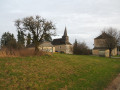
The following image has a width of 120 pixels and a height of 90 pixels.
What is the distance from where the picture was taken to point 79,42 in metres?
39.4

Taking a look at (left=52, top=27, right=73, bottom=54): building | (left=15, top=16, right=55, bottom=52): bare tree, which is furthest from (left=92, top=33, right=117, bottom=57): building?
(left=15, top=16, right=55, bottom=52): bare tree

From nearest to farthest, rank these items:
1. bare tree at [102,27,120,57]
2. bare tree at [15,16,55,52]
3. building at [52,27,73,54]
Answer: bare tree at [15,16,55,52]
bare tree at [102,27,120,57]
building at [52,27,73,54]

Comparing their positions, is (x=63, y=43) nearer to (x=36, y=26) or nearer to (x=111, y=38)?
(x=111, y=38)

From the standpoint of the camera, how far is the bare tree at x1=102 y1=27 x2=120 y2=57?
38.4 metres

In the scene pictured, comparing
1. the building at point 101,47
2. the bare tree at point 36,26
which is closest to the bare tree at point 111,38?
the building at point 101,47

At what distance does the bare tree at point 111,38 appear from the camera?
38406mm

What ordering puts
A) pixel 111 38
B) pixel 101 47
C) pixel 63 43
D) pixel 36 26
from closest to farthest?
pixel 36 26, pixel 111 38, pixel 101 47, pixel 63 43

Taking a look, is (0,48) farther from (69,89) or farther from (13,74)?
(69,89)

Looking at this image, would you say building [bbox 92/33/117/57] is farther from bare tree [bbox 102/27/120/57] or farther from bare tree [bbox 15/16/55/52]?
bare tree [bbox 15/16/55/52]

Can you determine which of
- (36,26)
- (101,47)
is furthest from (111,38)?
(36,26)

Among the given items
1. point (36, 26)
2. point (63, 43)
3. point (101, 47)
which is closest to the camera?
point (36, 26)

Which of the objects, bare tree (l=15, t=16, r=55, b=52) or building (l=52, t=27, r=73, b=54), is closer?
bare tree (l=15, t=16, r=55, b=52)

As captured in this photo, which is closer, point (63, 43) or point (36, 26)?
point (36, 26)

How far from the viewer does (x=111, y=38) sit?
3900 centimetres
